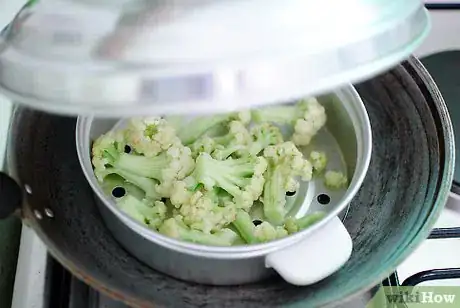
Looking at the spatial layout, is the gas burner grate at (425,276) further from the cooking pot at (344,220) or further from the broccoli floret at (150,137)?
the broccoli floret at (150,137)

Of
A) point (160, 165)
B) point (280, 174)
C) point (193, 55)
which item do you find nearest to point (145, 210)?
point (160, 165)

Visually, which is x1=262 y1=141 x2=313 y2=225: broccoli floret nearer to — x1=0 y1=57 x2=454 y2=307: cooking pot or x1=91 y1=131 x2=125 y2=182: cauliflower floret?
x1=0 y1=57 x2=454 y2=307: cooking pot

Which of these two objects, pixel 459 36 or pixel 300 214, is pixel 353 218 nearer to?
pixel 300 214

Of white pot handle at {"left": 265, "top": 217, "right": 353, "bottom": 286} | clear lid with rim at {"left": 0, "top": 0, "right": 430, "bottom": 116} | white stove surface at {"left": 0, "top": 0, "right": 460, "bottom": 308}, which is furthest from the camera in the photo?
white stove surface at {"left": 0, "top": 0, "right": 460, "bottom": 308}

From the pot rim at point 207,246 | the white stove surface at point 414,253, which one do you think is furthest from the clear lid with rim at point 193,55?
the white stove surface at point 414,253

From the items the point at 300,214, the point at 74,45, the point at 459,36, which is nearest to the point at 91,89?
the point at 74,45

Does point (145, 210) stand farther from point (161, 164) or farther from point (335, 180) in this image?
point (335, 180)

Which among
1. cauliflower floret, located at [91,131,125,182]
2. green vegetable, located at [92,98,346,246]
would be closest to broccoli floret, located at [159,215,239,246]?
green vegetable, located at [92,98,346,246]
